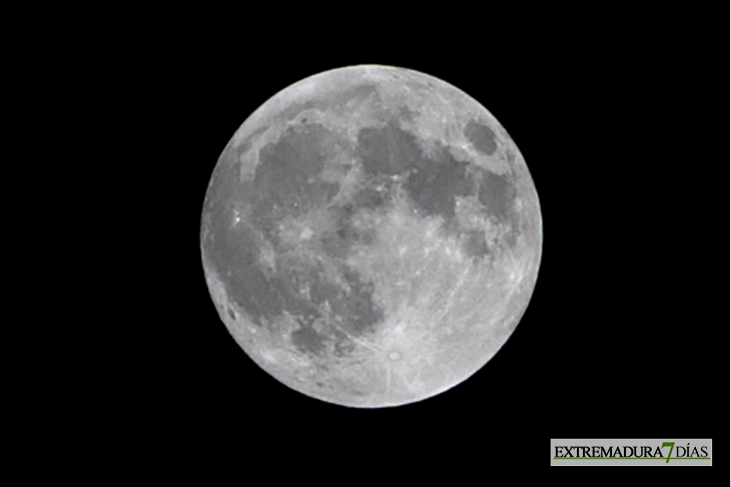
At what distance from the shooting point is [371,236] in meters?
4.63

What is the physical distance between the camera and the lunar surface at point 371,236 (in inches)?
184

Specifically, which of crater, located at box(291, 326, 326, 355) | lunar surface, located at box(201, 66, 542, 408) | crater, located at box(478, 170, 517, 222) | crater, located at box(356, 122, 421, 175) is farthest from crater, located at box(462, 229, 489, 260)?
crater, located at box(291, 326, 326, 355)

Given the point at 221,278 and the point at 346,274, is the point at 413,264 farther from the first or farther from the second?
the point at 221,278

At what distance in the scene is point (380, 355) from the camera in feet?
16.2

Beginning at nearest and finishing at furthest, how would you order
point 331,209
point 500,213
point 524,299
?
point 331,209 → point 500,213 → point 524,299

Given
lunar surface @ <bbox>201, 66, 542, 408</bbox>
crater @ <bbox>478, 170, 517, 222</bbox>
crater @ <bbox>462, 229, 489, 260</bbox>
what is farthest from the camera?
crater @ <bbox>478, 170, 517, 222</bbox>

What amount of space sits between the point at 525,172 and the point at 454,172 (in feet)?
2.60

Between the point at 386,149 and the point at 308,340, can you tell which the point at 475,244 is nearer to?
the point at 386,149

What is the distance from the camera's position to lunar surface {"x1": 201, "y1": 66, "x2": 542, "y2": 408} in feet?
15.3

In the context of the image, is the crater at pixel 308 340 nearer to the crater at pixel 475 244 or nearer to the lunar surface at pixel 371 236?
the lunar surface at pixel 371 236

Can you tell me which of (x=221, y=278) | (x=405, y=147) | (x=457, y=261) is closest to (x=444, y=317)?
(x=457, y=261)

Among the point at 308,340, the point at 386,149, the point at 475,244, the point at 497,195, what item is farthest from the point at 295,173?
the point at 497,195

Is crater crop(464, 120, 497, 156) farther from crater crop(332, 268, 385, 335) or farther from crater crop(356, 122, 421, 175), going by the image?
crater crop(332, 268, 385, 335)

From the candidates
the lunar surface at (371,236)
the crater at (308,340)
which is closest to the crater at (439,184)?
the lunar surface at (371,236)
